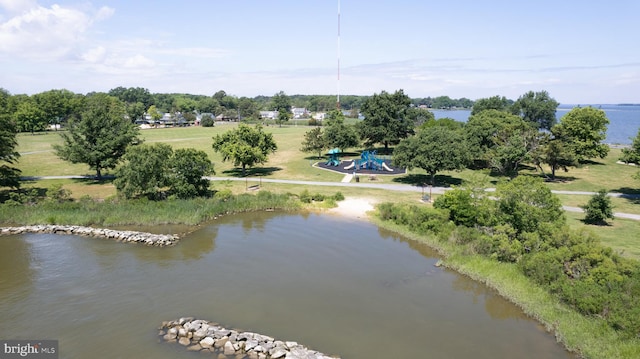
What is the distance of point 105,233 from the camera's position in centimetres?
3123

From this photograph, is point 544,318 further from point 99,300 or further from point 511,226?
point 99,300

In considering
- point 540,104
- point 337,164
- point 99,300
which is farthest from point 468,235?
point 540,104

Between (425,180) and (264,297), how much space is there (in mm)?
33373

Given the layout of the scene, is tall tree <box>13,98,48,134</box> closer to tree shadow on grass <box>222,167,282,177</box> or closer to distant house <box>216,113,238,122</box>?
distant house <box>216,113,238,122</box>

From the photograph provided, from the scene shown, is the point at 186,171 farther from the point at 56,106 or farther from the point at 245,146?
the point at 56,106

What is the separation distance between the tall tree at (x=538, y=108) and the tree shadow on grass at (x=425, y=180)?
58.5 metres

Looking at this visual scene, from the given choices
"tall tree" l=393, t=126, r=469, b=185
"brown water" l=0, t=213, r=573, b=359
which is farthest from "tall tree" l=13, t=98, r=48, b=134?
"tall tree" l=393, t=126, r=469, b=185

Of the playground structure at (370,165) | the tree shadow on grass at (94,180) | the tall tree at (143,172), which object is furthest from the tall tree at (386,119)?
the tree shadow on grass at (94,180)

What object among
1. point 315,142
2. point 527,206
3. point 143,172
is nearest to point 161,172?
point 143,172

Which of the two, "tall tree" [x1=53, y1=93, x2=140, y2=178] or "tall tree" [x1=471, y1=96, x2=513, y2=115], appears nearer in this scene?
"tall tree" [x1=53, y1=93, x2=140, y2=178]

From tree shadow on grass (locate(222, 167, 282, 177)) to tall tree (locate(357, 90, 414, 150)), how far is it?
19429 mm

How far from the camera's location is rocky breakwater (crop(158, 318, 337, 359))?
16.8 meters

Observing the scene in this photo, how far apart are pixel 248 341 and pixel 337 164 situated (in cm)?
4467

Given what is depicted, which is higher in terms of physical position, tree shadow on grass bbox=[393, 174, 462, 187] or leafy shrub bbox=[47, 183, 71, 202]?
leafy shrub bbox=[47, 183, 71, 202]
